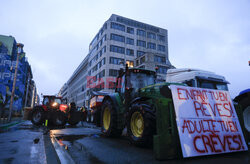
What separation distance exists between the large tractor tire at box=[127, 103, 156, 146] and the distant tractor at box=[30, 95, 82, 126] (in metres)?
9.38

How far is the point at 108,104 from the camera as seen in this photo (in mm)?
7059

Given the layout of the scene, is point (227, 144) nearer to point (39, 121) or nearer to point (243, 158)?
point (243, 158)

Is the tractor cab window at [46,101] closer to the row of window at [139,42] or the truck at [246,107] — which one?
the truck at [246,107]

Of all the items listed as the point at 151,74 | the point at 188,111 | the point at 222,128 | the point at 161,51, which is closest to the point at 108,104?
the point at 151,74

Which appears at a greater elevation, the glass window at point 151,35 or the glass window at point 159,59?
the glass window at point 151,35

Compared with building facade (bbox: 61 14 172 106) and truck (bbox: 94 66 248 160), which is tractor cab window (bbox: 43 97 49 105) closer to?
truck (bbox: 94 66 248 160)

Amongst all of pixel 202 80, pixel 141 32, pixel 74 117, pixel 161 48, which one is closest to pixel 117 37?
pixel 141 32

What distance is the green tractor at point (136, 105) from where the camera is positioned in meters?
4.36

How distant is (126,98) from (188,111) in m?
2.44

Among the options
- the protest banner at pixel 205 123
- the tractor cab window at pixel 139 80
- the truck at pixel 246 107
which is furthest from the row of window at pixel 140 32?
the protest banner at pixel 205 123

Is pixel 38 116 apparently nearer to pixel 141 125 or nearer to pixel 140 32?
pixel 141 125

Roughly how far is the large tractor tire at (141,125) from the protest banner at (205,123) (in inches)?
30.2

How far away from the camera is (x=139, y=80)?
633 centimetres

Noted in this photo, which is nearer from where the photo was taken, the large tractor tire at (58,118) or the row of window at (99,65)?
the large tractor tire at (58,118)
